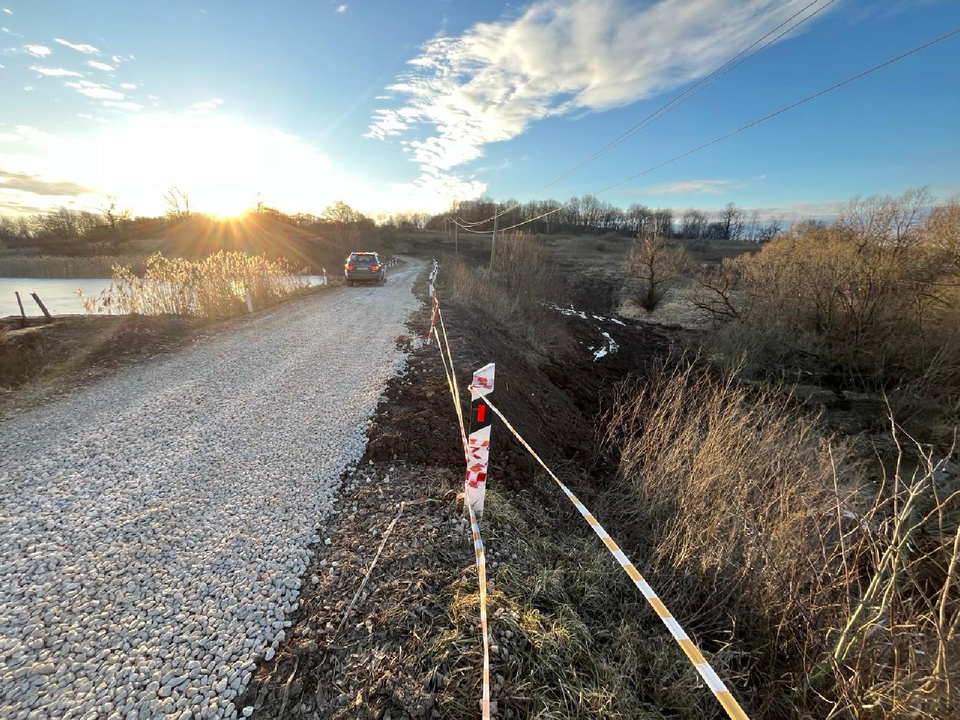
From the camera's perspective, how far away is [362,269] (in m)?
18.5

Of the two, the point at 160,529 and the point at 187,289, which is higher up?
the point at 187,289

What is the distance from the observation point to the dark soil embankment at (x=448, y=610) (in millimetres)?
2021

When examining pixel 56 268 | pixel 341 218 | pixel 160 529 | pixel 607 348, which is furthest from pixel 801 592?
pixel 341 218

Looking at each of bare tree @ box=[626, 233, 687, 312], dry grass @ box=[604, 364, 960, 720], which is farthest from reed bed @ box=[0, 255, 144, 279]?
dry grass @ box=[604, 364, 960, 720]

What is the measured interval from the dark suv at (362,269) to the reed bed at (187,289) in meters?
5.50

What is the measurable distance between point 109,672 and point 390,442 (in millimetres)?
2741

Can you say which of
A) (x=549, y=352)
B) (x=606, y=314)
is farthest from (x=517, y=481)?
(x=606, y=314)

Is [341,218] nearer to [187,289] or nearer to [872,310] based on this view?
[187,289]

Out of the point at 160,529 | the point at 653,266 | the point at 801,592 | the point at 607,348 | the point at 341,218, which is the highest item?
the point at 341,218

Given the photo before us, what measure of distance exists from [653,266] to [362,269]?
17316 mm

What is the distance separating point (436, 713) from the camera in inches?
75.9

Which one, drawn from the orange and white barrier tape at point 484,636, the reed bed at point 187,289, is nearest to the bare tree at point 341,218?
the reed bed at point 187,289

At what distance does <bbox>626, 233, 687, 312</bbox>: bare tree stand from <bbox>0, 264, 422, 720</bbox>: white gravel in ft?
73.2

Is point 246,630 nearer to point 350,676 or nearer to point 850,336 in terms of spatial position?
point 350,676
